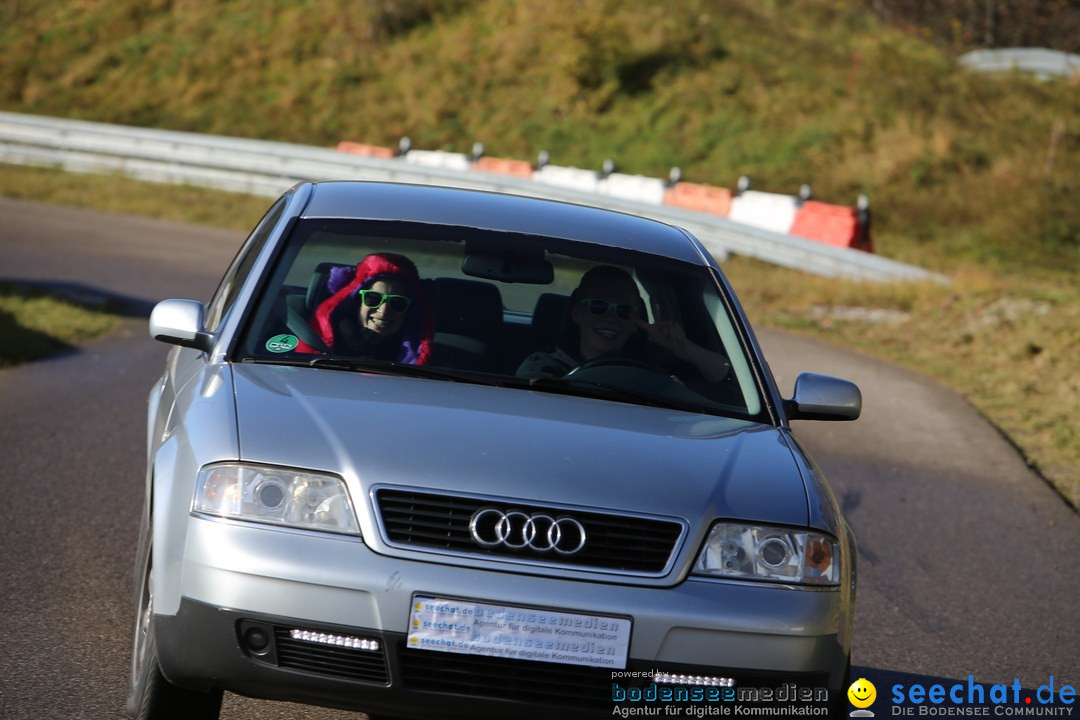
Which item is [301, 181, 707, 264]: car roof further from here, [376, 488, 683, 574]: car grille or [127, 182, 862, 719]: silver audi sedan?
[376, 488, 683, 574]: car grille

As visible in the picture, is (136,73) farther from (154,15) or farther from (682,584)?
(682,584)

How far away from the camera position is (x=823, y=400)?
4.71 m

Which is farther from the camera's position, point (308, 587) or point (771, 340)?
point (771, 340)

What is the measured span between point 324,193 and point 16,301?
27.2ft

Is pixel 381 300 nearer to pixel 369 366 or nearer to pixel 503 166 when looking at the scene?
pixel 369 366

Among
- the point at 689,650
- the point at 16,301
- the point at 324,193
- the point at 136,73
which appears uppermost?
the point at 324,193

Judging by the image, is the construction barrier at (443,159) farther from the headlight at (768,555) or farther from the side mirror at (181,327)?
the headlight at (768,555)

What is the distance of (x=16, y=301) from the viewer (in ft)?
41.2

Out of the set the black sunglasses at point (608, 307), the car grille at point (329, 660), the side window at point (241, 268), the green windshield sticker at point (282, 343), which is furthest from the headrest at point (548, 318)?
the car grille at point (329, 660)

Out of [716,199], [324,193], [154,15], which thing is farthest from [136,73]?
[324,193]

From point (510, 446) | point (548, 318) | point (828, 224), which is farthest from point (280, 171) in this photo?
point (510, 446)

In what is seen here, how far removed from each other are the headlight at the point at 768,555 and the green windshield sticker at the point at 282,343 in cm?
145

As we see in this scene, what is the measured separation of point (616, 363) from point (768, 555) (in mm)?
1079

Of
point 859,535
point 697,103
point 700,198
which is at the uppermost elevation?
point 859,535
